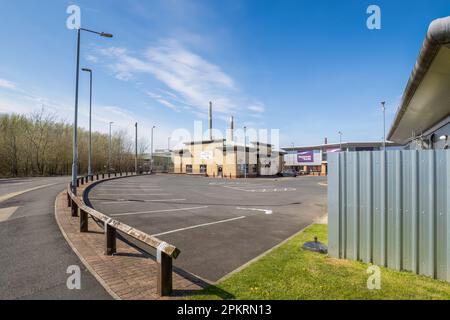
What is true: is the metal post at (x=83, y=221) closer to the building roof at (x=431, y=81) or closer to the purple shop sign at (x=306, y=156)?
the building roof at (x=431, y=81)

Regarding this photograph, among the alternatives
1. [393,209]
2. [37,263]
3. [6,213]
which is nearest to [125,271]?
[37,263]

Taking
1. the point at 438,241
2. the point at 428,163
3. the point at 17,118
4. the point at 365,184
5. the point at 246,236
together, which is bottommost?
the point at 246,236

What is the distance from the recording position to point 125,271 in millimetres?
4578

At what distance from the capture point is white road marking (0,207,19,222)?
9062 mm

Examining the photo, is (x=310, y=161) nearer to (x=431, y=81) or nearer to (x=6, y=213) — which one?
(x=431, y=81)

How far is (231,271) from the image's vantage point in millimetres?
4836

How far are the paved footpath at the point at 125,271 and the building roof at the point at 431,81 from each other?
5777 mm

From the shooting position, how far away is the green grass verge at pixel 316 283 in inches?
148

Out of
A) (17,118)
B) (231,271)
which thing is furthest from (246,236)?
(17,118)

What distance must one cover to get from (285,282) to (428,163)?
340 cm

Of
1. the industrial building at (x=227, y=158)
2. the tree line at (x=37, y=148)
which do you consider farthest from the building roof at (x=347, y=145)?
the tree line at (x=37, y=148)

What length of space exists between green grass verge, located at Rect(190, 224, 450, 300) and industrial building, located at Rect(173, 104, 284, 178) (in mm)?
37856

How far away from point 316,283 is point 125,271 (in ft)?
11.5
